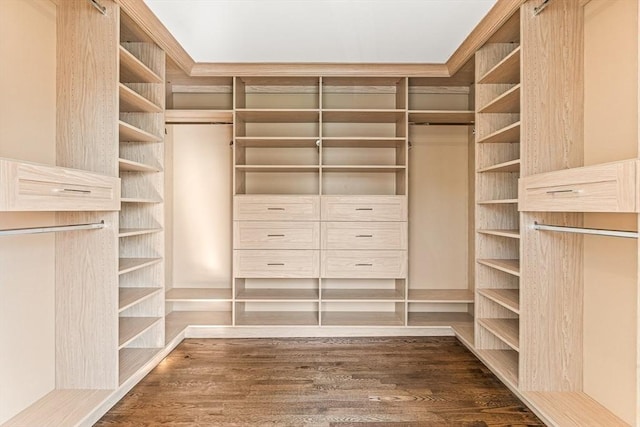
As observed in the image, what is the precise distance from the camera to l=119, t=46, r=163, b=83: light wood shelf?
2374 mm

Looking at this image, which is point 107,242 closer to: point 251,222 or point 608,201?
Result: point 251,222

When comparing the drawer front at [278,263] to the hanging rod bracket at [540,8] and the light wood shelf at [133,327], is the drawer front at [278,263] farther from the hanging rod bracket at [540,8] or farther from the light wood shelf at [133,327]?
the hanging rod bracket at [540,8]

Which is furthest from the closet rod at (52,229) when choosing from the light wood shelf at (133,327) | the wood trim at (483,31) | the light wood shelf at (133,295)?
the wood trim at (483,31)

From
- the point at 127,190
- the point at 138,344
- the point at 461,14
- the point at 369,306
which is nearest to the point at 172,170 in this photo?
the point at 127,190

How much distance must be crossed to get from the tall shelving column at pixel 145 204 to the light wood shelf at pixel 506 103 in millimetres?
2324

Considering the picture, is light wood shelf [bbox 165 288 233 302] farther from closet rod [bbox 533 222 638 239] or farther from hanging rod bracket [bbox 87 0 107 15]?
closet rod [bbox 533 222 638 239]

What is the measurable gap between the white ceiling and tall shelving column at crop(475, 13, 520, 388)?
1.24 ft

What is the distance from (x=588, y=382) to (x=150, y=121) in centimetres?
321

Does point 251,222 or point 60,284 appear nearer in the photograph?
point 60,284

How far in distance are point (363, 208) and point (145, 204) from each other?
5.64 feet

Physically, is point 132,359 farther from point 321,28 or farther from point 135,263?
point 321,28

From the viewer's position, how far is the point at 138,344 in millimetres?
2879

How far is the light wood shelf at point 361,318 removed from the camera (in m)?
3.41

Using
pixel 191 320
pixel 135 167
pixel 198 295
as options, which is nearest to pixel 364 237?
pixel 198 295
